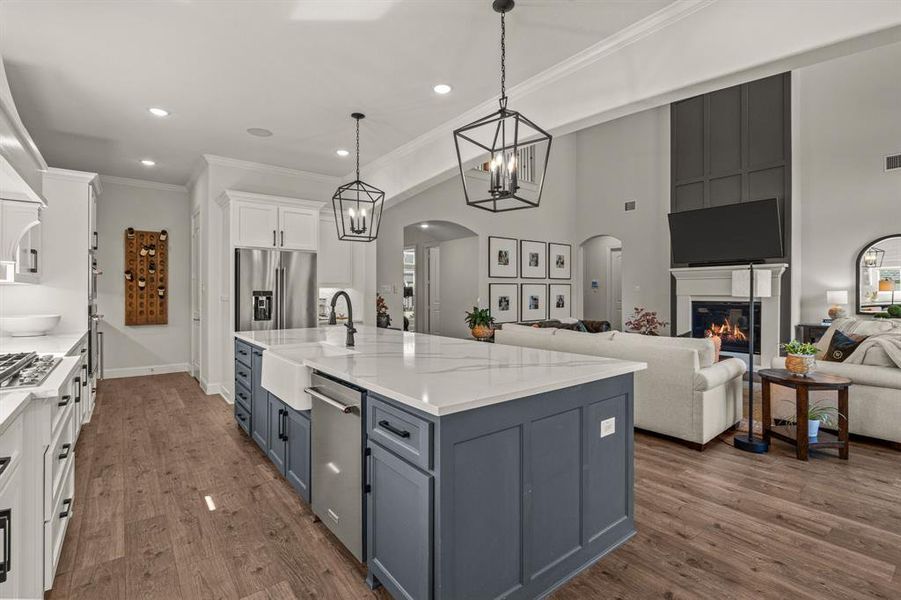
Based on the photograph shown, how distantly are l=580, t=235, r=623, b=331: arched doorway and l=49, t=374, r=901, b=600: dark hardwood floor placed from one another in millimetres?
7717

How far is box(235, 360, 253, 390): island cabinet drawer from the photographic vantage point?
345 cm

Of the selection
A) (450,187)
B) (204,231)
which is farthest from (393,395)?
(450,187)

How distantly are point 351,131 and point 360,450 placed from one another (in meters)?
3.69

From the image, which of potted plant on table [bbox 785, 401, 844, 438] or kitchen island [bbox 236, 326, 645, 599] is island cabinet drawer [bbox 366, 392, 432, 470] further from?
potted plant on table [bbox 785, 401, 844, 438]

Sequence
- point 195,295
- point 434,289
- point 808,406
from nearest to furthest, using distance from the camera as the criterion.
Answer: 1. point 808,406
2. point 195,295
3. point 434,289

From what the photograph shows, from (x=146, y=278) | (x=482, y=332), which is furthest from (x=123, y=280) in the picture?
(x=482, y=332)

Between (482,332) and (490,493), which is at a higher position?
(482,332)

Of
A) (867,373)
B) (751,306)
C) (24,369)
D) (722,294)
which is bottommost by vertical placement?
(867,373)

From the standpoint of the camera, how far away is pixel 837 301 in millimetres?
6238

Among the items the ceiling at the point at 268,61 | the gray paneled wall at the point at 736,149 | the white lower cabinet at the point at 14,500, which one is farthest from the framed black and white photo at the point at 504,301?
the white lower cabinet at the point at 14,500

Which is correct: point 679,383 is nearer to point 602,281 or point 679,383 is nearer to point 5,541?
point 5,541

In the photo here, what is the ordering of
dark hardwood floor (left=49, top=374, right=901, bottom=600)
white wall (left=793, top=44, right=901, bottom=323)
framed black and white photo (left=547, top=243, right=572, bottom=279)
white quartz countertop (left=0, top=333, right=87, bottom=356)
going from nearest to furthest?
dark hardwood floor (left=49, top=374, right=901, bottom=600), white quartz countertop (left=0, top=333, right=87, bottom=356), white wall (left=793, top=44, right=901, bottom=323), framed black and white photo (left=547, top=243, right=572, bottom=279)

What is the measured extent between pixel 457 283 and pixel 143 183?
17.6ft

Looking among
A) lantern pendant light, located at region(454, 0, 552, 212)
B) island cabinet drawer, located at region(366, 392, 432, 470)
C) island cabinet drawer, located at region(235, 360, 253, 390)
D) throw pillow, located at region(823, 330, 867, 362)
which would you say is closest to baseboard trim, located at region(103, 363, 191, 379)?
island cabinet drawer, located at region(235, 360, 253, 390)
